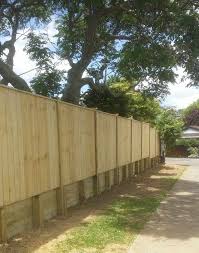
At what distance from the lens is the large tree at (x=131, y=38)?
15.0 meters

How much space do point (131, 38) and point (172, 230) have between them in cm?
827

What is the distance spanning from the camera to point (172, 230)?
396 inches

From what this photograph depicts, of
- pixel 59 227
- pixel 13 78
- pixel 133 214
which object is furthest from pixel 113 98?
pixel 59 227

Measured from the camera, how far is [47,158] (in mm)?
10273

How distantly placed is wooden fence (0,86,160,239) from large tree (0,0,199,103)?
1.87 m

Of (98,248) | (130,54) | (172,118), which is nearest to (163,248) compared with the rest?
(98,248)

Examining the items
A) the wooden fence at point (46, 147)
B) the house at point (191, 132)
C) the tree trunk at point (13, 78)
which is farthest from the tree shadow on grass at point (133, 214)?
the house at point (191, 132)

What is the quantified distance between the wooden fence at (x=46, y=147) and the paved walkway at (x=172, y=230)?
1.93 metres

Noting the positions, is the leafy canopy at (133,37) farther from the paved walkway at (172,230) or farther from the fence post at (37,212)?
the fence post at (37,212)

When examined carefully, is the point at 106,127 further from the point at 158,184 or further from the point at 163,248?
the point at 163,248

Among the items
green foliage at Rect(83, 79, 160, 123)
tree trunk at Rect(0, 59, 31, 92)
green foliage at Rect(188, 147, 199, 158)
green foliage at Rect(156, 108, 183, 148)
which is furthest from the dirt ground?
green foliage at Rect(188, 147, 199, 158)

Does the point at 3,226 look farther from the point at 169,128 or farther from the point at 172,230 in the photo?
the point at 169,128

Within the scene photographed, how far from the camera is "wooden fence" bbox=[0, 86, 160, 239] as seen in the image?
8.50m

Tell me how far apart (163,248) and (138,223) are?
91.4 inches
